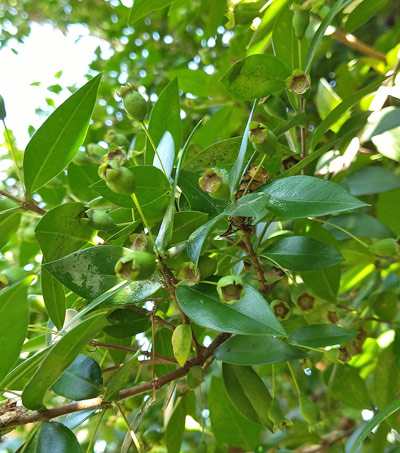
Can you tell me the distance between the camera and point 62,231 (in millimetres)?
745

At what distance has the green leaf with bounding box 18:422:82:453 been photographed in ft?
2.43

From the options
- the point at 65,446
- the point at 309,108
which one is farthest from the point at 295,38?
the point at 309,108

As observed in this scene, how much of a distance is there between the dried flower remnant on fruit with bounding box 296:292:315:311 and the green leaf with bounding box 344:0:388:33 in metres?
0.56

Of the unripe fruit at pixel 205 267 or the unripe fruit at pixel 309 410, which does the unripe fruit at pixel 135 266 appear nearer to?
the unripe fruit at pixel 205 267

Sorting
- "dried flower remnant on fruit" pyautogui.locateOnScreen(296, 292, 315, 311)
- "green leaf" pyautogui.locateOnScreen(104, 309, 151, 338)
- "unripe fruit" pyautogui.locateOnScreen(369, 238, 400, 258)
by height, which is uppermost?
"green leaf" pyautogui.locateOnScreen(104, 309, 151, 338)

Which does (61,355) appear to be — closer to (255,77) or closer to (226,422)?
(255,77)

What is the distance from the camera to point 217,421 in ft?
3.89

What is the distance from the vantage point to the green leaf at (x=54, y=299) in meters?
0.80

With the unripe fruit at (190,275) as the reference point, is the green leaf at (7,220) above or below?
above

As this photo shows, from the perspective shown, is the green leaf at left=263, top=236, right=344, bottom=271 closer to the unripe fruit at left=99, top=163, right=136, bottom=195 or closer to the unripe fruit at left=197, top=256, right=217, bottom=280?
the unripe fruit at left=197, top=256, right=217, bottom=280

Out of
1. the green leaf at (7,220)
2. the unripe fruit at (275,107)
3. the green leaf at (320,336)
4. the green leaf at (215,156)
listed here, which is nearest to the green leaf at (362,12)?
the unripe fruit at (275,107)

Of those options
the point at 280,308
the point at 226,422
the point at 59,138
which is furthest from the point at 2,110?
the point at 226,422

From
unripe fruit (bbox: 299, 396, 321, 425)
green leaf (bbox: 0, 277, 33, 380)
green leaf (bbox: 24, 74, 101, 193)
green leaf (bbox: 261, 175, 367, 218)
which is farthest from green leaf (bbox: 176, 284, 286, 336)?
unripe fruit (bbox: 299, 396, 321, 425)

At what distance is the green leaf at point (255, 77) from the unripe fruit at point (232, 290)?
1.09ft
